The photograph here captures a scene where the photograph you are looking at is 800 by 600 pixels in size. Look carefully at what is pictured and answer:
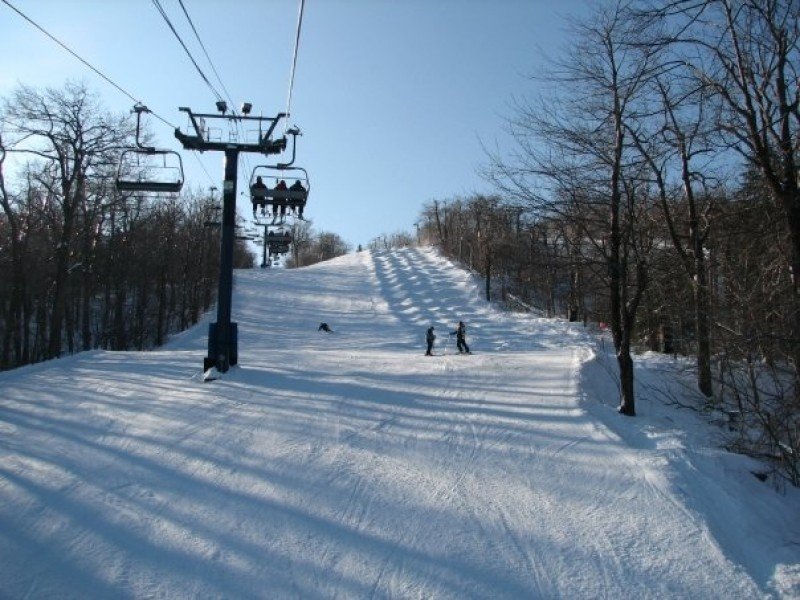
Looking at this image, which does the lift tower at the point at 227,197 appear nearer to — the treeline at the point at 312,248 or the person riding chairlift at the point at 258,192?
the person riding chairlift at the point at 258,192

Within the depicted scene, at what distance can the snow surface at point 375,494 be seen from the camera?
4.90m

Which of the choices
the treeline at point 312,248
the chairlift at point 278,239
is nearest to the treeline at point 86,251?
the chairlift at point 278,239

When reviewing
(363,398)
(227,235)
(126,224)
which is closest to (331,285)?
(126,224)

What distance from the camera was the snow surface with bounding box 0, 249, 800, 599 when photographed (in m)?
4.90

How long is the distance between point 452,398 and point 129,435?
5818 millimetres

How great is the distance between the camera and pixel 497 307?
35156 millimetres

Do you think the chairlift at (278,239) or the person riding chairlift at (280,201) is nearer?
the person riding chairlift at (280,201)

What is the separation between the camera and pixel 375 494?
6.48 metres

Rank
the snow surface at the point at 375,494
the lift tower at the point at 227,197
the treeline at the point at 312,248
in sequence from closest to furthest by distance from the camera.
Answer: the snow surface at the point at 375,494, the lift tower at the point at 227,197, the treeline at the point at 312,248

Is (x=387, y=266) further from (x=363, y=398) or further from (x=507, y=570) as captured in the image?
(x=507, y=570)

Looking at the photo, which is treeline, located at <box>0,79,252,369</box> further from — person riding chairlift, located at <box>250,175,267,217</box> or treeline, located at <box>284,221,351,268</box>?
treeline, located at <box>284,221,351,268</box>

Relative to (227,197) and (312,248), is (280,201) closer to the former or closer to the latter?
(227,197)

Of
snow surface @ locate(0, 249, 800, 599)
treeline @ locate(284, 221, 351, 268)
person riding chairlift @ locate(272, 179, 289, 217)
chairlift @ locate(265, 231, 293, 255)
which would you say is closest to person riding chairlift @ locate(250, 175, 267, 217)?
person riding chairlift @ locate(272, 179, 289, 217)

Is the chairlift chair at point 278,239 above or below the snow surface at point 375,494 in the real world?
above
